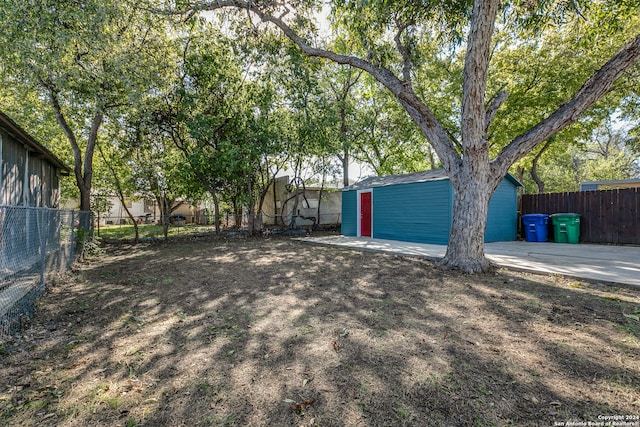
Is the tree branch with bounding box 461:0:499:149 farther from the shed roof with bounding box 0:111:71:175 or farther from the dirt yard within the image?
the shed roof with bounding box 0:111:71:175

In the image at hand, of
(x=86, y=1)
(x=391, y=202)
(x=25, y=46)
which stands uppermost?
(x=86, y=1)

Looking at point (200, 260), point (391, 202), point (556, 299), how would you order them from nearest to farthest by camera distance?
1. point (556, 299)
2. point (200, 260)
3. point (391, 202)

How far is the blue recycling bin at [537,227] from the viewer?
10.0 meters

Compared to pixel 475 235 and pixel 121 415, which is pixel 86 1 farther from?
pixel 475 235

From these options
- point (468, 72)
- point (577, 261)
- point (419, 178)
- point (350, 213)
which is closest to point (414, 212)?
point (419, 178)

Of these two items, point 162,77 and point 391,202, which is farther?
point 391,202

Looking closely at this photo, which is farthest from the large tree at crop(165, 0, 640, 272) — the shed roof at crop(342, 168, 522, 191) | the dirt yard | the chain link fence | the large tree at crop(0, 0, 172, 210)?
the chain link fence

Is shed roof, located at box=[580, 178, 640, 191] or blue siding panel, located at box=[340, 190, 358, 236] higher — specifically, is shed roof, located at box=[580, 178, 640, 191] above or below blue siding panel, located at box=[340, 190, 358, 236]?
above

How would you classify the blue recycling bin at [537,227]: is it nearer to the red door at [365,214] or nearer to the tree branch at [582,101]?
the red door at [365,214]

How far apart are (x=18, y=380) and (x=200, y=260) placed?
5556 mm

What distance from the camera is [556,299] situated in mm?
3982

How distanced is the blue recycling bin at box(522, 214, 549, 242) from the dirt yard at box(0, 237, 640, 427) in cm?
622

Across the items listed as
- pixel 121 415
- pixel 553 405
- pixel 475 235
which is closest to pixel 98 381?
pixel 121 415

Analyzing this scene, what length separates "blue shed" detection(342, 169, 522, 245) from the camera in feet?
30.9
